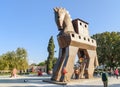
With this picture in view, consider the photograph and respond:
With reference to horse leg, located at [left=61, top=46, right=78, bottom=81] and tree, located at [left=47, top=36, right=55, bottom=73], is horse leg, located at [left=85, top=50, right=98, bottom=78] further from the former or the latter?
tree, located at [left=47, top=36, right=55, bottom=73]

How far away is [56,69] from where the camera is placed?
79.3ft

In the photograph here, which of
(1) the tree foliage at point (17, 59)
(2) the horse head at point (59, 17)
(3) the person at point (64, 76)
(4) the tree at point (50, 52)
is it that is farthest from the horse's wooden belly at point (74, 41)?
(1) the tree foliage at point (17, 59)

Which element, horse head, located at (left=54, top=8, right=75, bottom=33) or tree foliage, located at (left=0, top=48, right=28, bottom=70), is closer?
horse head, located at (left=54, top=8, right=75, bottom=33)

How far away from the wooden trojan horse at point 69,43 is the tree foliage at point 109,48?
2428 cm

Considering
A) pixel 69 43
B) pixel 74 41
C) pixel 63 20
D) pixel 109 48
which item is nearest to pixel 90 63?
pixel 74 41

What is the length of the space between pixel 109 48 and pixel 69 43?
29717 mm

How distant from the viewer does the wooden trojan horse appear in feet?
78.3

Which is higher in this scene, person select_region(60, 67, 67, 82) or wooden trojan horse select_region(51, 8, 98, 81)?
wooden trojan horse select_region(51, 8, 98, 81)

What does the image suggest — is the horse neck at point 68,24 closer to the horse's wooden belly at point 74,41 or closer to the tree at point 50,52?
the horse's wooden belly at point 74,41

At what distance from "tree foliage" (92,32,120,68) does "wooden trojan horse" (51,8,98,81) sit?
2428 cm

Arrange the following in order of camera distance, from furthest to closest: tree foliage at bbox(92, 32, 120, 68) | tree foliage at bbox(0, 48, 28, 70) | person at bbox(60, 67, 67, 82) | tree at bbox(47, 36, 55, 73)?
1. tree foliage at bbox(0, 48, 28, 70)
2. tree at bbox(47, 36, 55, 73)
3. tree foliage at bbox(92, 32, 120, 68)
4. person at bbox(60, 67, 67, 82)

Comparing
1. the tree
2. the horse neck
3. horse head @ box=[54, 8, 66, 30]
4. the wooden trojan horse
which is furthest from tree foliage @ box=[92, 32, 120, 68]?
horse head @ box=[54, 8, 66, 30]

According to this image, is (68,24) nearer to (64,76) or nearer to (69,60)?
(69,60)

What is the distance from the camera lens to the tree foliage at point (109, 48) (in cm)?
5086
